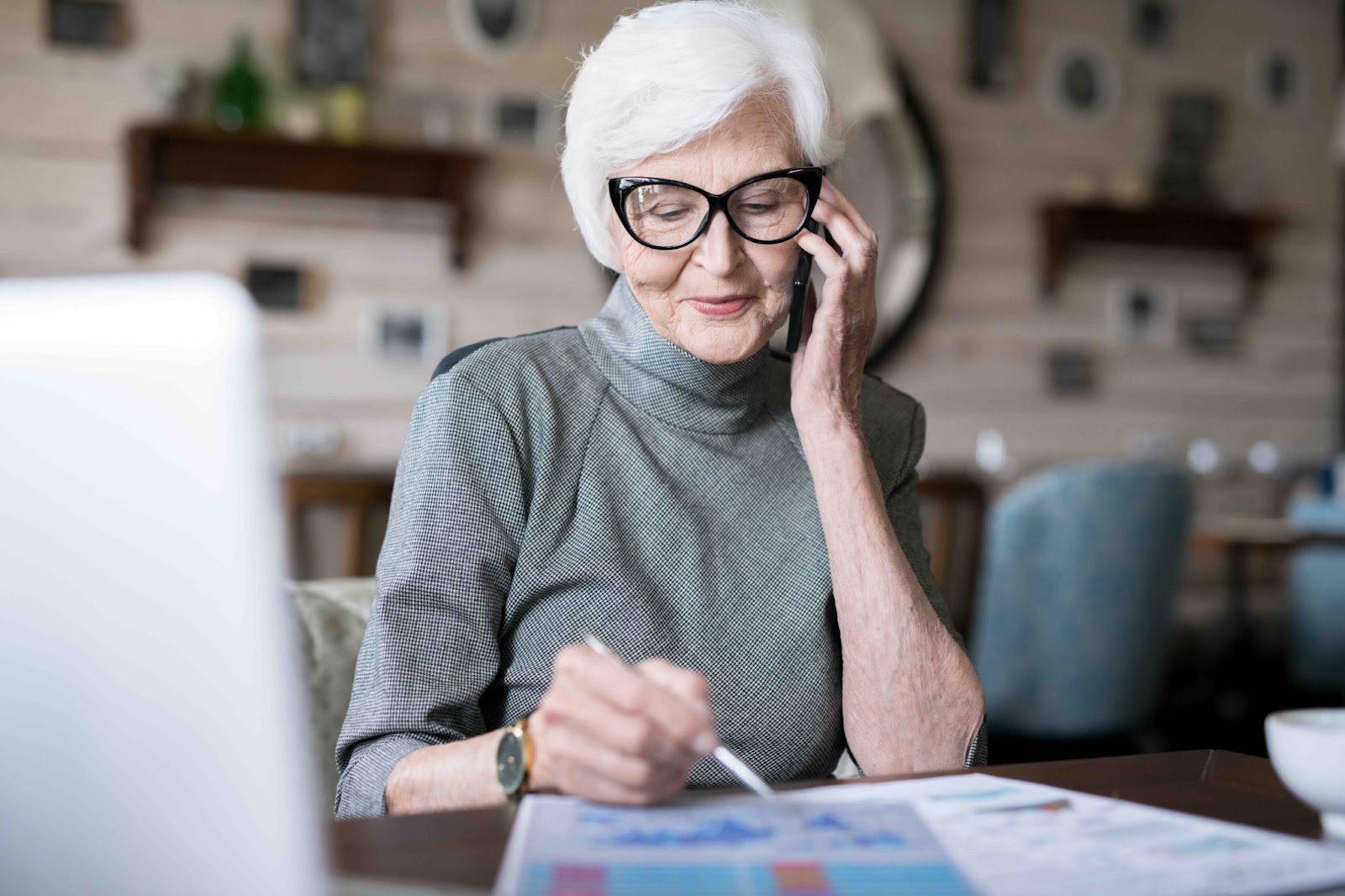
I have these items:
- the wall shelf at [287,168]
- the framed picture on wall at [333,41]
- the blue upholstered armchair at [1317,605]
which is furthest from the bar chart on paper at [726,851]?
the blue upholstered armchair at [1317,605]

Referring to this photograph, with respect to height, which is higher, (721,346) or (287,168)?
(287,168)

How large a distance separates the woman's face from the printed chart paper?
0.54m

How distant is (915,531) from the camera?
1315 millimetres

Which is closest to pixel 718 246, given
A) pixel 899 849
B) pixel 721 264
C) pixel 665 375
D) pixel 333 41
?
pixel 721 264

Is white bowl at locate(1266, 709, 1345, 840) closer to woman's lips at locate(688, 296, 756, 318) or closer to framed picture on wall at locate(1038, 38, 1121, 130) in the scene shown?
woman's lips at locate(688, 296, 756, 318)

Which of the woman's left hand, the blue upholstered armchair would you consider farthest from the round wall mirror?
the woman's left hand

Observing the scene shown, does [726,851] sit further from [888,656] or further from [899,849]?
[888,656]

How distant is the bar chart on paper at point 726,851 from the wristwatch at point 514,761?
0.05 meters

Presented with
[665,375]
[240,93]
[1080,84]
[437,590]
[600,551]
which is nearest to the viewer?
[437,590]

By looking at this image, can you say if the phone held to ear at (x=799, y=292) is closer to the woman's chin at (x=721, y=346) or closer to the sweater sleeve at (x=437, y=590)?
the woman's chin at (x=721, y=346)

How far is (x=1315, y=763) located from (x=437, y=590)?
624 millimetres

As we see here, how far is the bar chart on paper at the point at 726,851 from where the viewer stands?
1.93ft

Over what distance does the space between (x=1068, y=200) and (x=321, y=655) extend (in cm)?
351

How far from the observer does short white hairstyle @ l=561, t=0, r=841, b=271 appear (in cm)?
115
